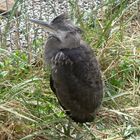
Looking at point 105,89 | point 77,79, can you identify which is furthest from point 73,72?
point 105,89

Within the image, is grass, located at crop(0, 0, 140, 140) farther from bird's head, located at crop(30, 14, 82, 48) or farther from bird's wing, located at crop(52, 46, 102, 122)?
bird's head, located at crop(30, 14, 82, 48)

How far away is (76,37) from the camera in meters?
4.11

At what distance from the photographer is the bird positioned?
13.1 feet

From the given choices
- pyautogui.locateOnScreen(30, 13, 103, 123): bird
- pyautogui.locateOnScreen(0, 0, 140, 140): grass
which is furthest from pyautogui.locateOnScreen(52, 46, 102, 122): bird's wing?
pyautogui.locateOnScreen(0, 0, 140, 140): grass

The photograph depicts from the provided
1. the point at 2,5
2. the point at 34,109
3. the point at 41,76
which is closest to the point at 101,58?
the point at 41,76

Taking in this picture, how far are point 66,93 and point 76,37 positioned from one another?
0.40 meters

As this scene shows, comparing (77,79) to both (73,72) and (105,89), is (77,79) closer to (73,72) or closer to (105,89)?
(73,72)

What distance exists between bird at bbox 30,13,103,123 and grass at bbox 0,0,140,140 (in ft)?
Answer: 0.97

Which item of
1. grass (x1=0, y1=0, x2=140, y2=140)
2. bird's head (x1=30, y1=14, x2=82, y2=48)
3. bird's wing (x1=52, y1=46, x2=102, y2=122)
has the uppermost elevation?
bird's head (x1=30, y1=14, x2=82, y2=48)

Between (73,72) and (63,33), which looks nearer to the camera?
(73,72)

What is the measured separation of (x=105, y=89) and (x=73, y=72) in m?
0.95

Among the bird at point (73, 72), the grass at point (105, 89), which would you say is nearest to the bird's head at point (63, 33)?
the bird at point (73, 72)

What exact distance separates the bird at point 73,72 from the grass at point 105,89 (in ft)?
0.97

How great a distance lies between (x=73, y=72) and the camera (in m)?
3.99
